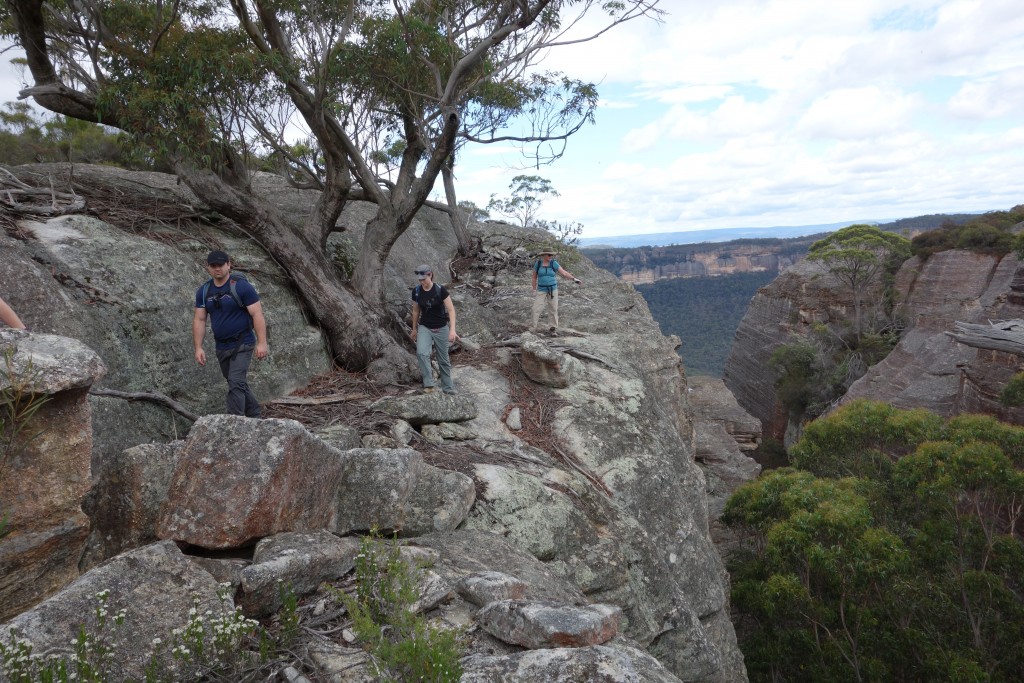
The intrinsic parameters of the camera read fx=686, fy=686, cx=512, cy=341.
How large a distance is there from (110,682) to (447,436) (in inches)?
204

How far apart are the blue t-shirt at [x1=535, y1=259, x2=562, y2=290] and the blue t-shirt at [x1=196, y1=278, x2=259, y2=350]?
596 cm

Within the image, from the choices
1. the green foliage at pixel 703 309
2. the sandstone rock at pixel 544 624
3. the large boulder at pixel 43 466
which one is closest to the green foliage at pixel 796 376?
the green foliage at pixel 703 309

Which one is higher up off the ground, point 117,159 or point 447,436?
point 117,159

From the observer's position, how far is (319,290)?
1032 cm

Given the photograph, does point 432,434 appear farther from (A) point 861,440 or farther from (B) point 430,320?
(A) point 861,440

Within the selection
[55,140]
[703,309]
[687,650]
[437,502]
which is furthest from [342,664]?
[703,309]

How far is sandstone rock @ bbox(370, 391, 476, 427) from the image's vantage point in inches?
324

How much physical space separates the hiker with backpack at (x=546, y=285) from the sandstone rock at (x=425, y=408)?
3719mm

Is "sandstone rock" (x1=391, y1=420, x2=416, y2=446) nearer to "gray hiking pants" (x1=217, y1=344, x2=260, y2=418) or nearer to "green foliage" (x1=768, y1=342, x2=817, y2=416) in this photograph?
"gray hiking pants" (x1=217, y1=344, x2=260, y2=418)

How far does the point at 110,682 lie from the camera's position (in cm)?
324

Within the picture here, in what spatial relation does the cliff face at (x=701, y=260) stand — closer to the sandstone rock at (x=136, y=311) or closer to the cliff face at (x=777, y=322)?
the cliff face at (x=777, y=322)

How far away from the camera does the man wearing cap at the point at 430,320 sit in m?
8.68

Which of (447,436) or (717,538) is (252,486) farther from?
(717,538)

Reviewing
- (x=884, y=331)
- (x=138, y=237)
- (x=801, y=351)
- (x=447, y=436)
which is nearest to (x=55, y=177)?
(x=138, y=237)
